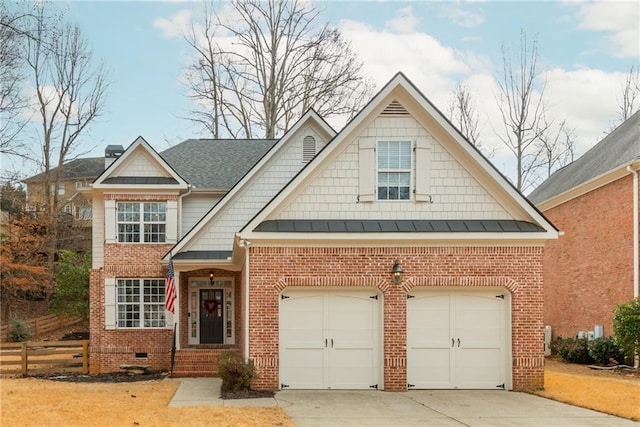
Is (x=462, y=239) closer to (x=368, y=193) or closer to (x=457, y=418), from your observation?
→ (x=368, y=193)

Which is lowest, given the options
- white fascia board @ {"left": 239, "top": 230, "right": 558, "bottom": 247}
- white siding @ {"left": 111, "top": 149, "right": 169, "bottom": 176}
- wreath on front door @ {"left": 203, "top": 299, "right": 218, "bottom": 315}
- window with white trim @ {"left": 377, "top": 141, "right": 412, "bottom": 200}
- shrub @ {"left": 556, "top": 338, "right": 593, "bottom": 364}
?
shrub @ {"left": 556, "top": 338, "right": 593, "bottom": 364}

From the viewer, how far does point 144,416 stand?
1131 cm

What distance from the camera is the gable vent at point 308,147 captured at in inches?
798

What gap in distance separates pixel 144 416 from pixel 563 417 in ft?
23.1

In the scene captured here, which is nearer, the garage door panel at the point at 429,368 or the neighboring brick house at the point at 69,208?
the garage door panel at the point at 429,368

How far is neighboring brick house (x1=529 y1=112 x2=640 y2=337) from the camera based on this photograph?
824 inches

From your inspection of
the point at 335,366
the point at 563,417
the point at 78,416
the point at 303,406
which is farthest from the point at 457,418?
the point at 78,416

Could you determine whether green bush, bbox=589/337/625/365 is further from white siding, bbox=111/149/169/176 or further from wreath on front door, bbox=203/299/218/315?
Result: white siding, bbox=111/149/169/176

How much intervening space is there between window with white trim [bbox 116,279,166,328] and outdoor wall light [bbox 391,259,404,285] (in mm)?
10062

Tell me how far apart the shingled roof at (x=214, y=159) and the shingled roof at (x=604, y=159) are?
Result: 1190 cm

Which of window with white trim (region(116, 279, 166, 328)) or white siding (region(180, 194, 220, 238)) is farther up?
white siding (region(180, 194, 220, 238))

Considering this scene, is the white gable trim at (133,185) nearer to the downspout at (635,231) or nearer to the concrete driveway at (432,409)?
the concrete driveway at (432,409)

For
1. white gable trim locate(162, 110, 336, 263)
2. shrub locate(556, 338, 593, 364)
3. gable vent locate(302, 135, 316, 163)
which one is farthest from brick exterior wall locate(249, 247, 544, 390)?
shrub locate(556, 338, 593, 364)

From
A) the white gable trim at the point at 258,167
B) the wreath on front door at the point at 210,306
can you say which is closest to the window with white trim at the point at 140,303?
the wreath on front door at the point at 210,306
